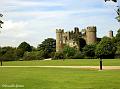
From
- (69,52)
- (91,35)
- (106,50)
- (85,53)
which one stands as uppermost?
(91,35)

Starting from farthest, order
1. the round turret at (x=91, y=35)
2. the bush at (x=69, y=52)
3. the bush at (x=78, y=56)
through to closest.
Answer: the round turret at (x=91, y=35)
the bush at (x=69, y=52)
the bush at (x=78, y=56)

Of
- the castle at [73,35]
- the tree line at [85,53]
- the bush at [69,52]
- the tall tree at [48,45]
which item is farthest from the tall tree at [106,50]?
the tall tree at [48,45]

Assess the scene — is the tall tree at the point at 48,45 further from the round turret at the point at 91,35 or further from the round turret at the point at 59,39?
the round turret at the point at 91,35

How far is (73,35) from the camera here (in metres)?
134

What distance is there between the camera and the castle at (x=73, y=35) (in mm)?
128375

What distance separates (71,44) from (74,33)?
6.72 m

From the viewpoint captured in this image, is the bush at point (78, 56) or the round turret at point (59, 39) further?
the round turret at point (59, 39)

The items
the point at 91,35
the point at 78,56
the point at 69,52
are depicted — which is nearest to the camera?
the point at 78,56

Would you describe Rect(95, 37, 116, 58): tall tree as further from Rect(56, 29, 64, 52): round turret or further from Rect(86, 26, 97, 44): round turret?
Rect(56, 29, 64, 52): round turret

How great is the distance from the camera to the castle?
421 ft

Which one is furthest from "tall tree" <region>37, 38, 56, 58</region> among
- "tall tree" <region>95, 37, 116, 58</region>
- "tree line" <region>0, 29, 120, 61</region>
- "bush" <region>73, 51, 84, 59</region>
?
"tall tree" <region>95, 37, 116, 58</region>

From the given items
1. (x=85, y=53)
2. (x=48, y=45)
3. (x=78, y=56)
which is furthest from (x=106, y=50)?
(x=48, y=45)

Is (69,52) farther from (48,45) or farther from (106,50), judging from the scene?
(48,45)

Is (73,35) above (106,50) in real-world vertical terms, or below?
above
